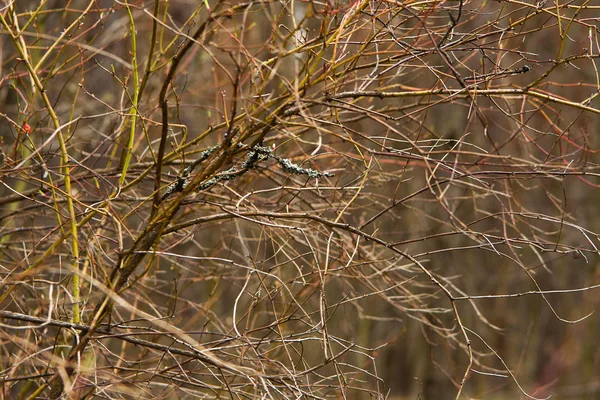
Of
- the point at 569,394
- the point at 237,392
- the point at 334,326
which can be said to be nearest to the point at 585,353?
the point at 569,394

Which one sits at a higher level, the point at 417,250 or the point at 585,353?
the point at 417,250

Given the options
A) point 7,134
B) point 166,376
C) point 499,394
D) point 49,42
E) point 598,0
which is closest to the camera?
point 166,376

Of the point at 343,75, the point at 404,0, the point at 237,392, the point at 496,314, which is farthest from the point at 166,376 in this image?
the point at 496,314

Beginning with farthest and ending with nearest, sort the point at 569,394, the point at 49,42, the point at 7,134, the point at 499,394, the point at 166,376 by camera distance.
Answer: the point at 499,394
the point at 569,394
the point at 49,42
the point at 7,134
the point at 166,376

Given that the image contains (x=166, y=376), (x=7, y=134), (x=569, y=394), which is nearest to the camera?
(x=166, y=376)

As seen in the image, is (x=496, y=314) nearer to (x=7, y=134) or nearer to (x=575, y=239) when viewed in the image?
(x=575, y=239)

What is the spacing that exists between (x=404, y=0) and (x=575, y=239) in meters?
10.1

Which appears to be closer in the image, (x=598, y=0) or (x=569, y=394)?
(x=598, y=0)

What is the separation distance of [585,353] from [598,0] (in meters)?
5.45

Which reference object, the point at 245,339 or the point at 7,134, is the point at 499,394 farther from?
the point at 245,339

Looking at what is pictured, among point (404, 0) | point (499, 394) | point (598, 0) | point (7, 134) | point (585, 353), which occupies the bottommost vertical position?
point (499, 394)

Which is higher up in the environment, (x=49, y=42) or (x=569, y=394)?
(x=49, y=42)

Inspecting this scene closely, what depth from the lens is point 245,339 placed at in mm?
2613

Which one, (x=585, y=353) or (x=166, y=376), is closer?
(x=166, y=376)
